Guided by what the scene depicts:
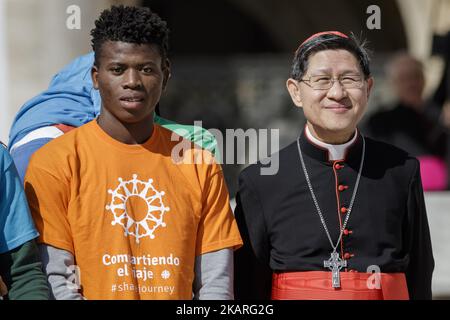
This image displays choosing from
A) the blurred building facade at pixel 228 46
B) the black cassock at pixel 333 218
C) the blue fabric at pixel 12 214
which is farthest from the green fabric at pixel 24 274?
the blurred building facade at pixel 228 46

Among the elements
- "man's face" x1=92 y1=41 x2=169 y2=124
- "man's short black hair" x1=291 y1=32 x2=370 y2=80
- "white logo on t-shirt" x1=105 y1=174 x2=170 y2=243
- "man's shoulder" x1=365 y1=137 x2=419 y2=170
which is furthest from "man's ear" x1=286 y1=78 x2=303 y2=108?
"white logo on t-shirt" x1=105 y1=174 x2=170 y2=243

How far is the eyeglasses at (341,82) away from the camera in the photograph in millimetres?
A: 4445

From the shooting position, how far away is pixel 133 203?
4.18 meters

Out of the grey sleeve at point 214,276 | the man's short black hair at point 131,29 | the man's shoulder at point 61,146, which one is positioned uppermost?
the man's short black hair at point 131,29

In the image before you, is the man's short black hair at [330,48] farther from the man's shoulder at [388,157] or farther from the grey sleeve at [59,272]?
the grey sleeve at [59,272]

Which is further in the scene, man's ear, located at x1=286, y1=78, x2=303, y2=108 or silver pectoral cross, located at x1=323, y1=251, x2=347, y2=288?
man's ear, located at x1=286, y1=78, x2=303, y2=108

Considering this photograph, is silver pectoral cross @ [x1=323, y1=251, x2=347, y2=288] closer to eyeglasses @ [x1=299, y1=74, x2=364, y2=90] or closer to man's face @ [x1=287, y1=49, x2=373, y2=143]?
man's face @ [x1=287, y1=49, x2=373, y2=143]

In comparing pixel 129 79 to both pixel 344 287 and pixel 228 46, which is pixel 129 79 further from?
pixel 228 46

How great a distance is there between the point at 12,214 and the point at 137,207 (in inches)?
15.3

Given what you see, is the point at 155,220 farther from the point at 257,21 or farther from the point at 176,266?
the point at 257,21

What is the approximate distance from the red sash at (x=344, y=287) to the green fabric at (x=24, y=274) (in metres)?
0.85

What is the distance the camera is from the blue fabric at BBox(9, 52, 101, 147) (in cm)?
475

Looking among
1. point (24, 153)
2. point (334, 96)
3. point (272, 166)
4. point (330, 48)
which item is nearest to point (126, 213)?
point (24, 153)

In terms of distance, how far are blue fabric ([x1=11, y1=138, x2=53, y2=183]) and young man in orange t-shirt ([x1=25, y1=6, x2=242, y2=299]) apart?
0.21 meters
